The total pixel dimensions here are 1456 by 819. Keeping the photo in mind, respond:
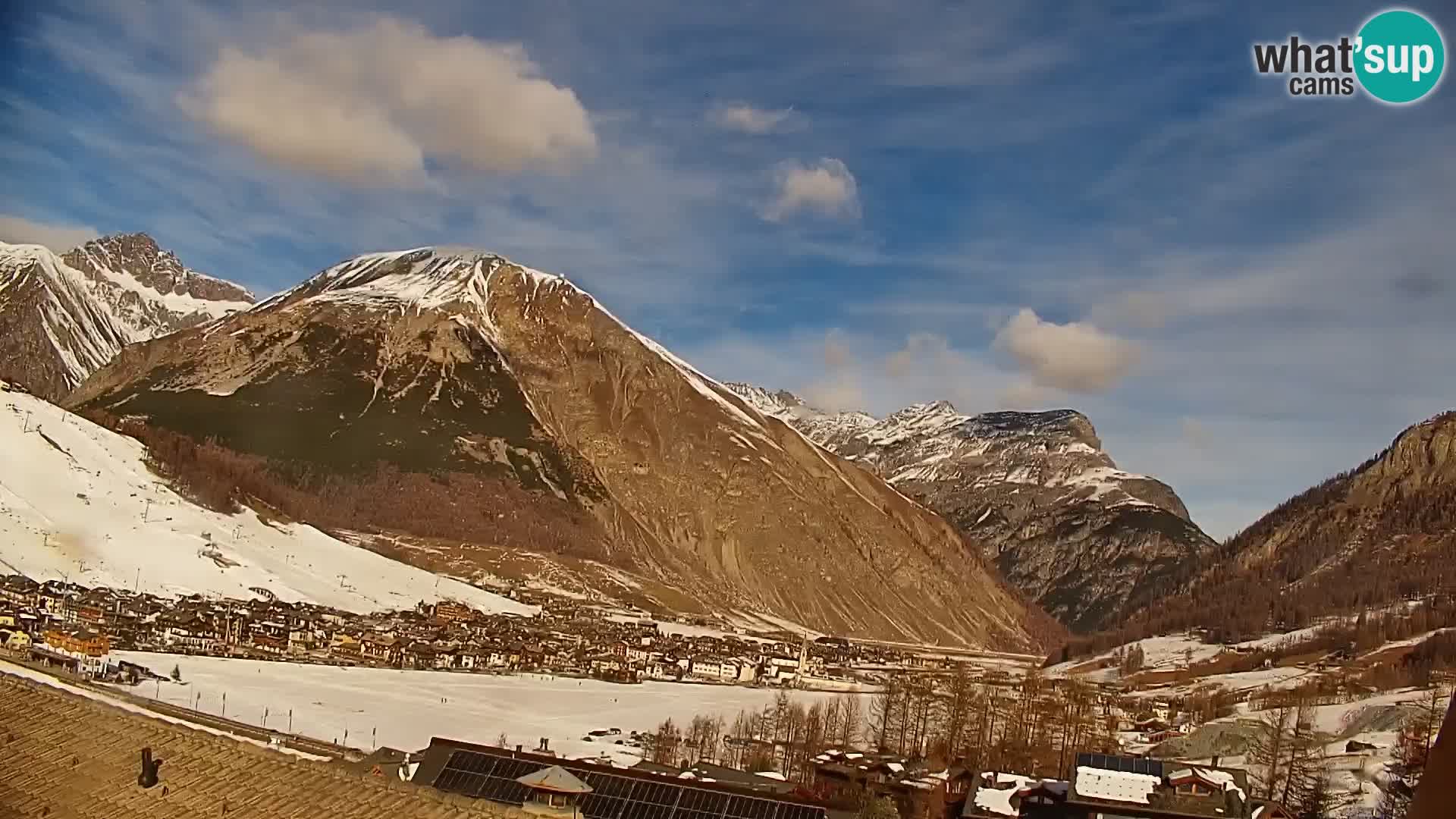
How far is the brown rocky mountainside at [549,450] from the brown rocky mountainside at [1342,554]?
2285 centimetres

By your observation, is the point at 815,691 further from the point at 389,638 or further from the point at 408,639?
the point at 389,638

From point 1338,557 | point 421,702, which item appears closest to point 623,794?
point 421,702

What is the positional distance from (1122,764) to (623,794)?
8504 mm

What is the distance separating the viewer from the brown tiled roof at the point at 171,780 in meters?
5.39

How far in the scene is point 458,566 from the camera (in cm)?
8569

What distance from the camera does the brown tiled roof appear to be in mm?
5387

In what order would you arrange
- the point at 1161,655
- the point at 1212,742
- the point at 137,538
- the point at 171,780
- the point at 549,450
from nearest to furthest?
the point at 171,780 < the point at 1212,742 < the point at 137,538 < the point at 1161,655 < the point at 549,450

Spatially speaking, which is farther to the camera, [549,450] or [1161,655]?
[549,450]

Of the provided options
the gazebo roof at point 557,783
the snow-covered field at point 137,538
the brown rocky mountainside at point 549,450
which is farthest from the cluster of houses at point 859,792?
the brown rocky mountainside at point 549,450

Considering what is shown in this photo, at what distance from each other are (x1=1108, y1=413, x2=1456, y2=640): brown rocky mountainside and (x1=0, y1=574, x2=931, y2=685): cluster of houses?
1399 inches

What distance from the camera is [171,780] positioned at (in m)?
5.67

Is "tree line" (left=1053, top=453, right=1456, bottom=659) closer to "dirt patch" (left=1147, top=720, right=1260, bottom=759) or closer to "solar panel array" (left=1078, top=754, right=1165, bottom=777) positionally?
"dirt patch" (left=1147, top=720, right=1260, bottom=759)

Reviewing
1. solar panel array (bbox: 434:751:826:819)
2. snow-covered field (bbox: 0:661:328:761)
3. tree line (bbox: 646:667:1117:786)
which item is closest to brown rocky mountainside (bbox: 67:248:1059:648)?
tree line (bbox: 646:667:1117:786)

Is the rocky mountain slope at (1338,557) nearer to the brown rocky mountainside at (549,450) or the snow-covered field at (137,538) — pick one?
the brown rocky mountainside at (549,450)
